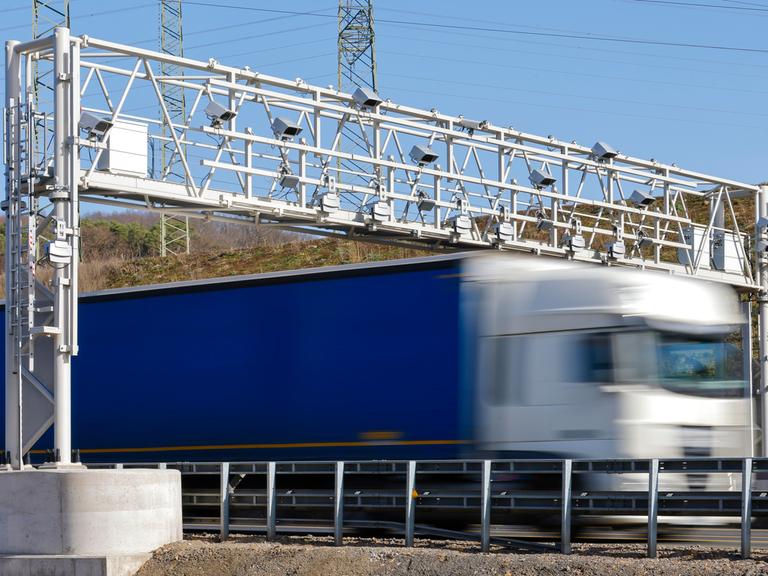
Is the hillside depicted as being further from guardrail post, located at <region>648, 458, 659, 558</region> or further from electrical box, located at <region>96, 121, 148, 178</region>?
guardrail post, located at <region>648, 458, 659, 558</region>

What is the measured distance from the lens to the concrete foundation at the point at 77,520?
47.9 ft

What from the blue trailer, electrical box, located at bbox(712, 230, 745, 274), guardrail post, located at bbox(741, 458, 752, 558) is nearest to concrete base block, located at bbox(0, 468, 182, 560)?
the blue trailer

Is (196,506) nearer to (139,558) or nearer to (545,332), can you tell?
(139,558)

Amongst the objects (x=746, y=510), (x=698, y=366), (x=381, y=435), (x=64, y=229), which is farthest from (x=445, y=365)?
(x=64, y=229)

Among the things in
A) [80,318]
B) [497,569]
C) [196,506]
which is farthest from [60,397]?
[497,569]

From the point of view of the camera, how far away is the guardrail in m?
13.5

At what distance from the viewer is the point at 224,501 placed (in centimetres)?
1670

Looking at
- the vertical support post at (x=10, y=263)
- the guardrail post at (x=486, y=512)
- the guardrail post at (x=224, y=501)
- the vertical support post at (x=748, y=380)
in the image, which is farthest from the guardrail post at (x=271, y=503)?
the vertical support post at (x=748, y=380)

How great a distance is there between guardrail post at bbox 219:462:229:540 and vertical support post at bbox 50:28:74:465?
1915mm

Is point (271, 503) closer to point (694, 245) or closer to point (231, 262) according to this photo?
point (694, 245)

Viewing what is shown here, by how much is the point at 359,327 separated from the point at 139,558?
4.30m

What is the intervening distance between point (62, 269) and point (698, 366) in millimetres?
8161

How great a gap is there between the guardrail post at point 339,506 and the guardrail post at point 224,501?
5.22 feet

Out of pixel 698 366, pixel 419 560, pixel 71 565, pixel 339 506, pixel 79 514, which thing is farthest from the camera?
pixel 698 366
